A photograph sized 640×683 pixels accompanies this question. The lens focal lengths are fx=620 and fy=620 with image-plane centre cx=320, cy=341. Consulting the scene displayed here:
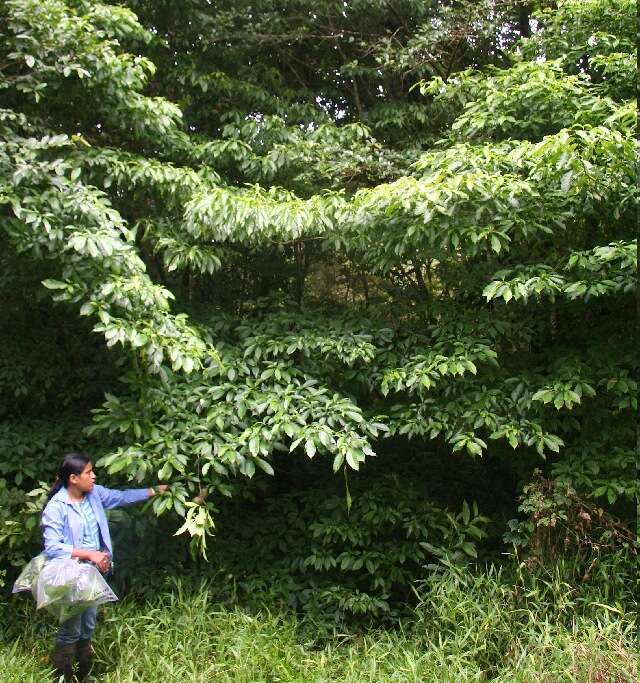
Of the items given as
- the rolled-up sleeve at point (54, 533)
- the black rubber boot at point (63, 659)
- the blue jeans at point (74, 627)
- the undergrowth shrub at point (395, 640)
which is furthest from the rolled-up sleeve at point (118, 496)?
the undergrowth shrub at point (395, 640)

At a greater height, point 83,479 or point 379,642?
point 83,479

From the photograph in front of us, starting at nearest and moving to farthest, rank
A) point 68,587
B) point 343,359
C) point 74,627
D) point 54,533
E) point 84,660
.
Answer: point 68,587 → point 54,533 → point 74,627 → point 84,660 → point 343,359

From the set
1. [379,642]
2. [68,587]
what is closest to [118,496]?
[68,587]

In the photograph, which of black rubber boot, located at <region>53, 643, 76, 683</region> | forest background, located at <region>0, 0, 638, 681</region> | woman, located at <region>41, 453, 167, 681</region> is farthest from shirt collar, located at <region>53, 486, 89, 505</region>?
black rubber boot, located at <region>53, 643, 76, 683</region>

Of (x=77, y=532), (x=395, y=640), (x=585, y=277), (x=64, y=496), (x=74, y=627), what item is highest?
(x=585, y=277)

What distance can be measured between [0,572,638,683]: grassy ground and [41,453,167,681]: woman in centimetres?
17

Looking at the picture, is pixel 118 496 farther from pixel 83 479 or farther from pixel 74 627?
pixel 74 627

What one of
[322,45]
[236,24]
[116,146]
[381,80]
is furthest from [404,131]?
[116,146]

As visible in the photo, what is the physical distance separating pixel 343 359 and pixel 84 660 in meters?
2.06

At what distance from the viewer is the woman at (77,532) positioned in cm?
289

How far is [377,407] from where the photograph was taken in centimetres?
388

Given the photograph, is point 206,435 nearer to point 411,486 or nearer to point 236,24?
point 411,486

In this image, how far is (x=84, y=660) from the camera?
123 inches

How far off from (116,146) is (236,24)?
62.0 inches
